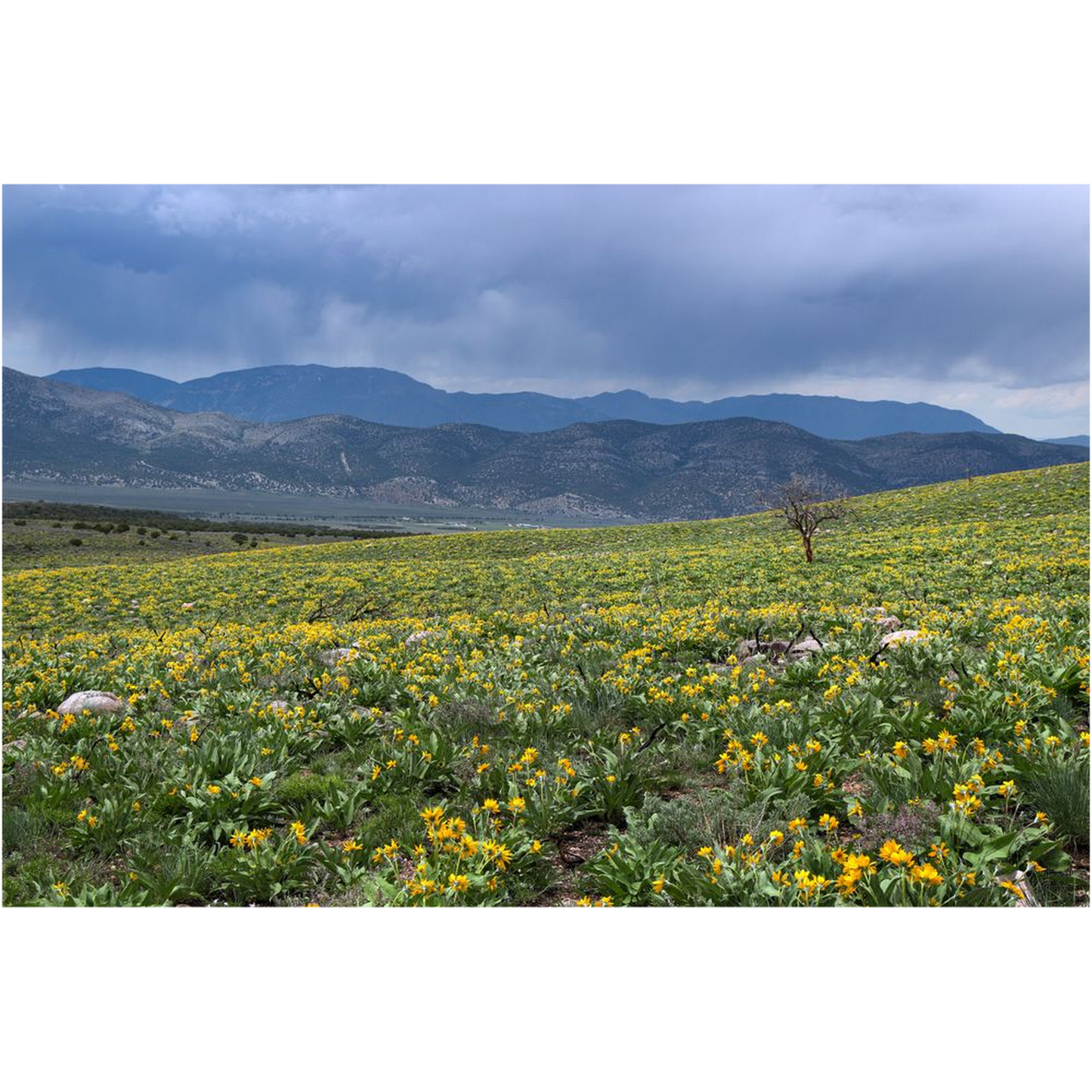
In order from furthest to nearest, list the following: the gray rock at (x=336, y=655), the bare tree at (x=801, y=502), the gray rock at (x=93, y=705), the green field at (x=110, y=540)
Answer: the green field at (x=110, y=540) < the bare tree at (x=801, y=502) < the gray rock at (x=336, y=655) < the gray rock at (x=93, y=705)

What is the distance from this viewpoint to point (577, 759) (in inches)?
244

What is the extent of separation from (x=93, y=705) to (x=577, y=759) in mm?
6069

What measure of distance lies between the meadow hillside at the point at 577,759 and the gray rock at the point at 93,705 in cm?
7

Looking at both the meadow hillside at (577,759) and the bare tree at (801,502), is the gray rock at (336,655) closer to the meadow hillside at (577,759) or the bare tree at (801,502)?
the meadow hillside at (577,759)

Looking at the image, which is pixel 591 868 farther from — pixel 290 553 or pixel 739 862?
pixel 290 553

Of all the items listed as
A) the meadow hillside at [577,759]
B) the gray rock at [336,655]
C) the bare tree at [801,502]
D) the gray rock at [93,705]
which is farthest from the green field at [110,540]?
the meadow hillside at [577,759]

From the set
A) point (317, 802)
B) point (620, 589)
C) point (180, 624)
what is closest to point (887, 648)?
point (317, 802)

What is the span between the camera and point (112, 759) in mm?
6270

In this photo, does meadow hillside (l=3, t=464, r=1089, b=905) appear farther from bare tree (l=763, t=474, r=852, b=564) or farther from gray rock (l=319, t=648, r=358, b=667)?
bare tree (l=763, t=474, r=852, b=564)

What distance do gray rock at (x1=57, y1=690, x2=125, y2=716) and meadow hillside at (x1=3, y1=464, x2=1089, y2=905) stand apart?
67 millimetres

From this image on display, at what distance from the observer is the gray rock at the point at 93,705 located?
25.8 feet

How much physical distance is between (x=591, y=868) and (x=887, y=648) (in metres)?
5.78

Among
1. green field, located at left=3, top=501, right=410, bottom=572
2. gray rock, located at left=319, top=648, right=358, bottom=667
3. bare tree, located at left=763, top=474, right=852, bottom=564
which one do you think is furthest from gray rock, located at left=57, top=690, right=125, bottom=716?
green field, located at left=3, top=501, right=410, bottom=572

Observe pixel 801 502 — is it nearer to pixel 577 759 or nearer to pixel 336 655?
pixel 336 655
